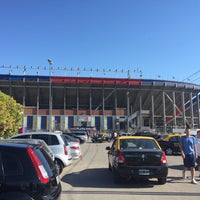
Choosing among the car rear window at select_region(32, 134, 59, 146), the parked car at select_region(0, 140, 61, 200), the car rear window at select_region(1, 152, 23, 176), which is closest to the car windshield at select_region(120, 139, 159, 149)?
the car rear window at select_region(32, 134, 59, 146)

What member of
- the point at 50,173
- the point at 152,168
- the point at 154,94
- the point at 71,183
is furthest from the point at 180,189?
the point at 154,94

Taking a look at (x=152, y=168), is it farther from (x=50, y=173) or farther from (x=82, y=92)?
(x=82, y=92)

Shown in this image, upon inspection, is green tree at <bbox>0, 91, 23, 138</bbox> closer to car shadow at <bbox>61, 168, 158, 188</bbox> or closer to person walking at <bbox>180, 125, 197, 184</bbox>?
car shadow at <bbox>61, 168, 158, 188</bbox>

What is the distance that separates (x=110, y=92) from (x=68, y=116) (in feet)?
41.1

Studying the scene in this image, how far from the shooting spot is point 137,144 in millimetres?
10547

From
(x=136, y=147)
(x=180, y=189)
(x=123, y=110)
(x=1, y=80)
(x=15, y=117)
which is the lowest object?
(x=180, y=189)

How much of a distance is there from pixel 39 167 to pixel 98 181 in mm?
6014

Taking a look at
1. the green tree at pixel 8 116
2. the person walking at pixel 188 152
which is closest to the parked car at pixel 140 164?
the person walking at pixel 188 152

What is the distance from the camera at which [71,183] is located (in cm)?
1007

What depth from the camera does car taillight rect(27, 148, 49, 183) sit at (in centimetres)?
471

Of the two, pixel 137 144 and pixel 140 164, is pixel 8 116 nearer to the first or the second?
pixel 137 144

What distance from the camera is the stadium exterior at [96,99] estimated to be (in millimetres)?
70625

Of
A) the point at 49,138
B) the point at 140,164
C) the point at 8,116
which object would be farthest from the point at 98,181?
the point at 8,116

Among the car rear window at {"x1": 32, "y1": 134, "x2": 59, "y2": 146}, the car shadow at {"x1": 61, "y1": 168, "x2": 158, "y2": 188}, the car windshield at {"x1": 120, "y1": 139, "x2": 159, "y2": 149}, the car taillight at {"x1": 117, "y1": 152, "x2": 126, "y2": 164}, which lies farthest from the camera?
the car rear window at {"x1": 32, "y1": 134, "x2": 59, "y2": 146}
